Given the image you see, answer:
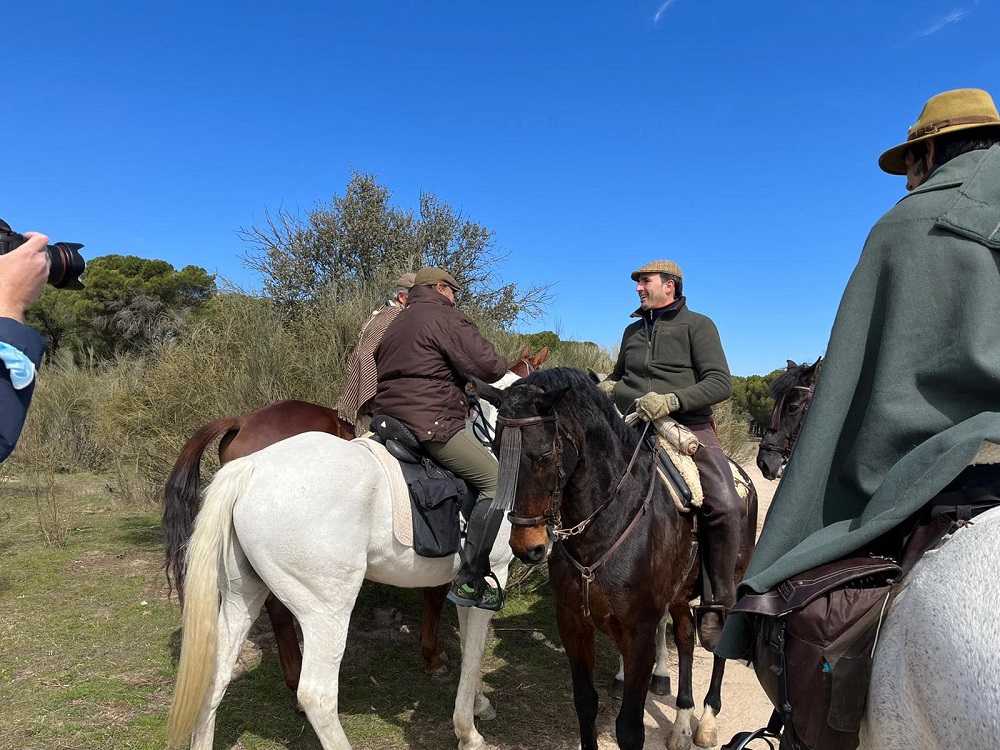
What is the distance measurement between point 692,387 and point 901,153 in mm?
2304

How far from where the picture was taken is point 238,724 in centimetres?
404

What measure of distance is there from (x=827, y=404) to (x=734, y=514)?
2.49 metres

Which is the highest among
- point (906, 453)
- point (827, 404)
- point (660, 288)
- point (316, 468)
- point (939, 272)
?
point (660, 288)

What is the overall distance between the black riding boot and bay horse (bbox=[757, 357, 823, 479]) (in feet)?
11.3

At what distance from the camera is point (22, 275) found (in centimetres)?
144

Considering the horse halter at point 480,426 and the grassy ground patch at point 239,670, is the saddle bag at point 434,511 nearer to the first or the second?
the horse halter at point 480,426

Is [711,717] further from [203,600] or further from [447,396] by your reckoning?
[203,600]

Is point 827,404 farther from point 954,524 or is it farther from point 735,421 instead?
point 735,421

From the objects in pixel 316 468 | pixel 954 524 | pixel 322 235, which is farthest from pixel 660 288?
pixel 322 235

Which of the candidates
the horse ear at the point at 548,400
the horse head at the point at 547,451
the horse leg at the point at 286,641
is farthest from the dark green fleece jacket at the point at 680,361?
the horse leg at the point at 286,641

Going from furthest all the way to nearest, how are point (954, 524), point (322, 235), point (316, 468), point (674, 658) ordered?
point (322, 235), point (674, 658), point (316, 468), point (954, 524)

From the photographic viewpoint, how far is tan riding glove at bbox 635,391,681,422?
377 cm

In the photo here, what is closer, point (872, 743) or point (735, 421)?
point (872, 743)

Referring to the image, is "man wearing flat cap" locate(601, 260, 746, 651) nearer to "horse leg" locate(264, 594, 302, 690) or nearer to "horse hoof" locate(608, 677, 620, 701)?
"horse hoof" locate(608, 677, 620, 701)
